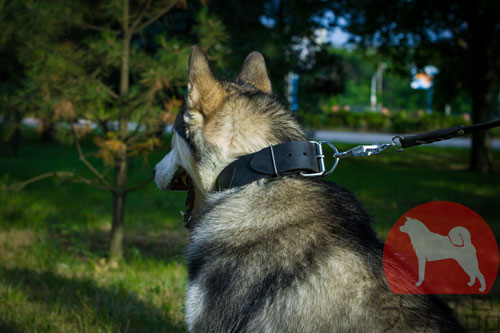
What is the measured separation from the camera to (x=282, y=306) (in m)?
1.81

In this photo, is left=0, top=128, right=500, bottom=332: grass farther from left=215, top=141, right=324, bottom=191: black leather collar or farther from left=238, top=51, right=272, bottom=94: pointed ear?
left=238, top=51, right=272, bottom=94: pointed ear

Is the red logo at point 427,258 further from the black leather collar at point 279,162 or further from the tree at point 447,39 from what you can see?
the tree at point 447,39

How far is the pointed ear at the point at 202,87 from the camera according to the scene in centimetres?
220

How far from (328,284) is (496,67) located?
15188 millimetres

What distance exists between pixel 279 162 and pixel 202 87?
57 cm

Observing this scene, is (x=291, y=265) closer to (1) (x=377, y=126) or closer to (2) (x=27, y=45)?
(2) (x=27, y=45)

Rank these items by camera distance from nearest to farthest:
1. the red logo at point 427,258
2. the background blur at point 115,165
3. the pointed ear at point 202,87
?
1. the red logo at point 427,258
2. the pointed ear at point 202,87
3. the background blur at point 115,165

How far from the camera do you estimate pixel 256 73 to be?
2846 mm

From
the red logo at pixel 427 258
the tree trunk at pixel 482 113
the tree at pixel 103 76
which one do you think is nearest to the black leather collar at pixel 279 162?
the red logo at pixel 427 258

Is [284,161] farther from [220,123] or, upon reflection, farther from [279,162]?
[220,123]

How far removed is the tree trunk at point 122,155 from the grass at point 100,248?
239 millimetres

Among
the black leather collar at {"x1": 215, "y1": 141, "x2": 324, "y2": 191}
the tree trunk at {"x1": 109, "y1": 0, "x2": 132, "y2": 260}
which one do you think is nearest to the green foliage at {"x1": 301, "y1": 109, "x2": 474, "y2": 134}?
the tree trunk at {"x1": 109, "y1": 0, "x2": 132, "y2": 260}

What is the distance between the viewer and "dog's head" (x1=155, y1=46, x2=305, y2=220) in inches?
87.0

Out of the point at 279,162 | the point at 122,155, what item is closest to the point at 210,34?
the point at 122,155
